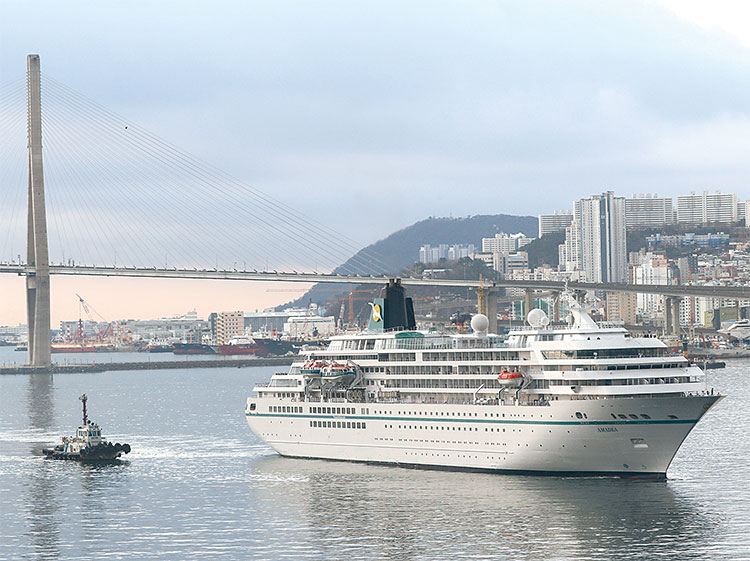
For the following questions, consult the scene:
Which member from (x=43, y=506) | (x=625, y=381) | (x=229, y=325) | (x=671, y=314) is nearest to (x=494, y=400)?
(x=625, y=381)

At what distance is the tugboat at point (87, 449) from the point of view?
36781 millimetres

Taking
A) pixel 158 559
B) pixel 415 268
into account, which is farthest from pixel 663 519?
pixel 415 268

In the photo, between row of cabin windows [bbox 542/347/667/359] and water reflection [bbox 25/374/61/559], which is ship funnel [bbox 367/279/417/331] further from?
water reflection [bbox 25/374/61/559]

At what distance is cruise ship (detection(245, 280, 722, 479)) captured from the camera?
1162 inches

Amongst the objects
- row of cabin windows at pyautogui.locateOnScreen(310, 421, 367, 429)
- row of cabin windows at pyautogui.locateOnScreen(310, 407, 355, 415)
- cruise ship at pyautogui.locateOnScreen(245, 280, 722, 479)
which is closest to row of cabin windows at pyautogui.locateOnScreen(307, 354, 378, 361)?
cruise ship at pyautogui.locateOnScreen(245, 280, 722, 479)

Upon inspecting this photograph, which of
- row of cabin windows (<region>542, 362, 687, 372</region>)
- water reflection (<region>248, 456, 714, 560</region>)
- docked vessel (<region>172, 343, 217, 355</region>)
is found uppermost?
row of cabin windows (<region>542, 362, 687, 372</region>)

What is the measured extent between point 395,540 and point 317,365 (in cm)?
1193

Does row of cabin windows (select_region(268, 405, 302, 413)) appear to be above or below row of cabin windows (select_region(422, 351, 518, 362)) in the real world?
below

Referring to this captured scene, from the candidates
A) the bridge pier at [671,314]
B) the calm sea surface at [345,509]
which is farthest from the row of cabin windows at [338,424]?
the bridge pier at [671,314]

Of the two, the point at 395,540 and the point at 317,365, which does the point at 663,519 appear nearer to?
the point at 395,540

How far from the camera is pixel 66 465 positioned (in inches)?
1431

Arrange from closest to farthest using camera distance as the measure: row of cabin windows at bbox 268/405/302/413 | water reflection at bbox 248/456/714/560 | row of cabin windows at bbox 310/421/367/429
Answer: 1. water reflection at bbox 248/456/714/560
2. row of cabin windows at bbox 310/421/367/429
3. row of cabin windows at bbox 268/405/302/413

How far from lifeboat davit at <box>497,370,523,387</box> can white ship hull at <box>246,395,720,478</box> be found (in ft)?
1.86

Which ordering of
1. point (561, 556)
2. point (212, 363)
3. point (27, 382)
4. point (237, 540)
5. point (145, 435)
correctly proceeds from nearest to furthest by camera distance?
point (561, 556) < point (237, 540) < point (145, 435) < point (27, 382) < point (212, 363)
